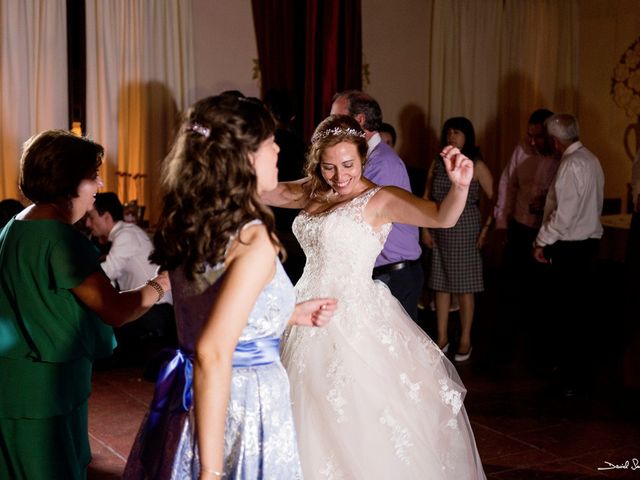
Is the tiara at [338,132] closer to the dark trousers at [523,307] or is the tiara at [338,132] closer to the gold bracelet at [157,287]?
the gold bracelet at [157,287]

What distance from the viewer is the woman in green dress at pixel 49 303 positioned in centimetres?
219

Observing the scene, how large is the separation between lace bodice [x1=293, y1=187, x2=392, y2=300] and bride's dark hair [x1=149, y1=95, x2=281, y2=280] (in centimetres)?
129

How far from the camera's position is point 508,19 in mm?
A: 8203

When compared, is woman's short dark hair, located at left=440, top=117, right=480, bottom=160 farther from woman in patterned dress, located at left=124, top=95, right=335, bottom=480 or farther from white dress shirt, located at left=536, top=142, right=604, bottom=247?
woman in patterned dress, located at left=124, top=95, right=335, bottom=480

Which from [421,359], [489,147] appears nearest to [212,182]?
[421,359]

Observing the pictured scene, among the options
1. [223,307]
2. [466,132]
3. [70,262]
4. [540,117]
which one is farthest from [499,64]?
[223,307]

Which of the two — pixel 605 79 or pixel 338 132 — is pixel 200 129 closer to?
pixel 338 132

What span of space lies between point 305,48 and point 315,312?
5.01 metres

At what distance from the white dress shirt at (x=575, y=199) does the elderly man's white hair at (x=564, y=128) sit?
0.14 ft

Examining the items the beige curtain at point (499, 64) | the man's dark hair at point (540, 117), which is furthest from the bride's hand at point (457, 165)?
the beige curtain at point (499, 64)

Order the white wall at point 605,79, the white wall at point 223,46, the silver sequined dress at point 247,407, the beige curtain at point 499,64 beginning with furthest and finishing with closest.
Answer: the white wall at point 605,79 < the beige curtain at point 499,64 < the white wall at point 223,46 < the silver sequined dress at point 247,407

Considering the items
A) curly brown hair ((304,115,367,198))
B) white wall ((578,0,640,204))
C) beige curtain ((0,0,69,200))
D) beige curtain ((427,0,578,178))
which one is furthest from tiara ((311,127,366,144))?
white wall ((578,0,640,204))

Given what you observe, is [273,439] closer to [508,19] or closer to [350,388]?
[350,388]

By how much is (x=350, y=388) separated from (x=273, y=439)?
39.8 inches
